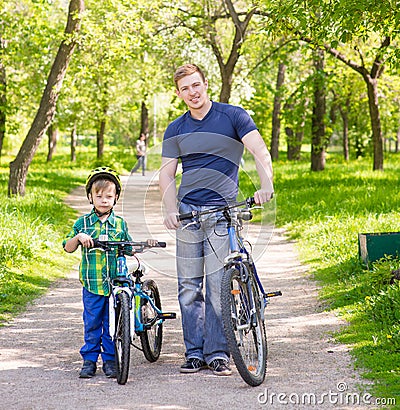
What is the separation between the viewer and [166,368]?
6.11m

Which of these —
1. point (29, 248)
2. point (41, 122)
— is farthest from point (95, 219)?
point (41, 122)

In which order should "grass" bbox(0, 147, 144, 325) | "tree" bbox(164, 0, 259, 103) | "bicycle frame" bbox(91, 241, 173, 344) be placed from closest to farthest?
1. "bicycle frame" bbox(91, 241, 173, 344)
2. "grass" bbox(0, 147, 144, 325)
3. "tree" bbox(164, 0, 259, 103)

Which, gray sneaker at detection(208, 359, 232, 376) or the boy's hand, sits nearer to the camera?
the boy's hand

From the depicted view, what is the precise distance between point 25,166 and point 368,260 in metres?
10.4

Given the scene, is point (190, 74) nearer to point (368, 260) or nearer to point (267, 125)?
point (368, 260)

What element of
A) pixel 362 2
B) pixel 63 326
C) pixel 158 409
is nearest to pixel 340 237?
pixel 362 2

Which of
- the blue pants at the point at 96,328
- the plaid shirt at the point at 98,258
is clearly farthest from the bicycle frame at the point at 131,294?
the blue pants at the point at 96,328

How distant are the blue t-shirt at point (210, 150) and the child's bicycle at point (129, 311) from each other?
1.64 feet

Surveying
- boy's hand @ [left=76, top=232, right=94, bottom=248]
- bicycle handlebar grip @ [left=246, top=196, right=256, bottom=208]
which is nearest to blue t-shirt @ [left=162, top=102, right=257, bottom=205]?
bicycle handlebar grip @ [left=246, top=196, right=256, bottom=208]

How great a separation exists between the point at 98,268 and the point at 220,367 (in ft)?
3.71

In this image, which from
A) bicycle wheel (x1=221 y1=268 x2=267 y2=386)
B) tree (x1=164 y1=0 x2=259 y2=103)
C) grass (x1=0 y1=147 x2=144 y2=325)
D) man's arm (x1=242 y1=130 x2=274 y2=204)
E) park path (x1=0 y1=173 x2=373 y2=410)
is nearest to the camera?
park path (x1=0 y1=173 x2=373 y2=410)

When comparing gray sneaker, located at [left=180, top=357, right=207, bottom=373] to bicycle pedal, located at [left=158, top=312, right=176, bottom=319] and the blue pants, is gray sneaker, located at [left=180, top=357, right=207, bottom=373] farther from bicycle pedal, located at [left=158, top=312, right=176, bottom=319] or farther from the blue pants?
the blue pants

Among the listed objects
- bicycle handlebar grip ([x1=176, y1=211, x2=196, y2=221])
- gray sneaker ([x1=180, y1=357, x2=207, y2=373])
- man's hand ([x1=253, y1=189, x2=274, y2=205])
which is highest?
man's hand ([x1=253, y1=189, x2=274, y2=205])

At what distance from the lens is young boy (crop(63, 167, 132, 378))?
5953 millimetres
